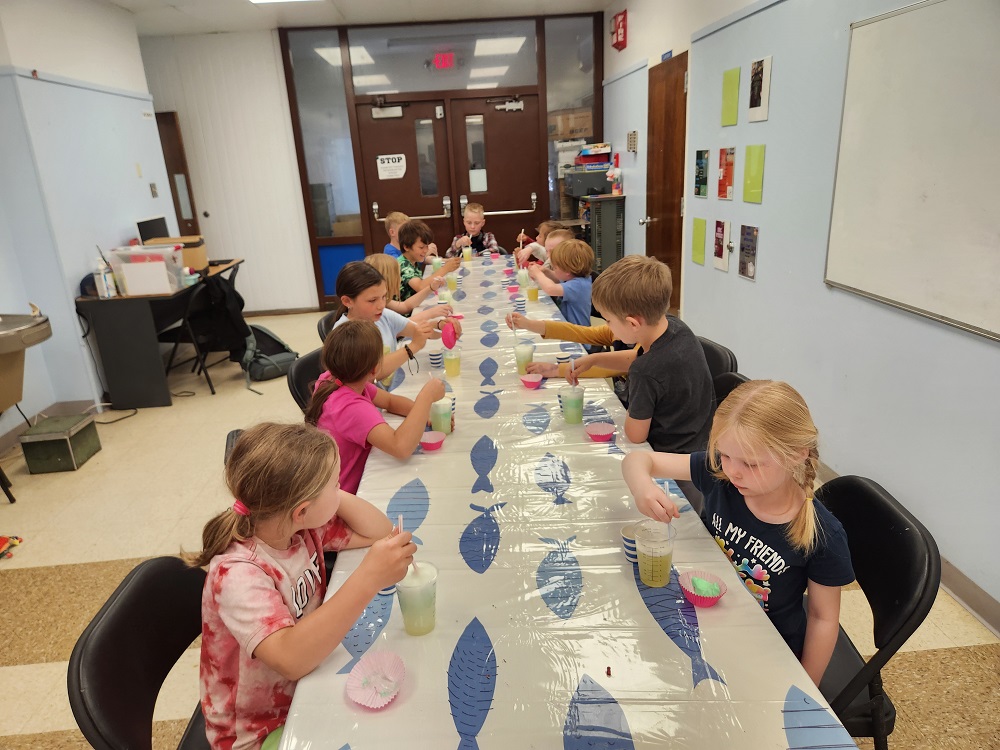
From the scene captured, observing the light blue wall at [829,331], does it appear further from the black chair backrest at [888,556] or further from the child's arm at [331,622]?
the child's arm at [331,622]

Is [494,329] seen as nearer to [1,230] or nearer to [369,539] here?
[369,539]

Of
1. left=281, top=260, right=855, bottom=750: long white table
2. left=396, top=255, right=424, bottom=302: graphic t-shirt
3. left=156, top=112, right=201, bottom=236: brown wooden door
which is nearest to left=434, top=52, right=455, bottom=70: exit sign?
left=156, top=112, right=201, bottom=236: brown wooden door

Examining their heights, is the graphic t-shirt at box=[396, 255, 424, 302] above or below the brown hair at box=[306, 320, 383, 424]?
below

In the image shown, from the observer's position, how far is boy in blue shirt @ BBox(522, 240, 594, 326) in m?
3.64

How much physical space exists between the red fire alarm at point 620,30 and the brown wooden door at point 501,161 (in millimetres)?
1066

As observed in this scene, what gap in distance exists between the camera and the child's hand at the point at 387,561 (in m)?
1.14

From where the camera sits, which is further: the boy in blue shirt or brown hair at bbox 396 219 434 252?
brown hair at bbox 396 219 434 252

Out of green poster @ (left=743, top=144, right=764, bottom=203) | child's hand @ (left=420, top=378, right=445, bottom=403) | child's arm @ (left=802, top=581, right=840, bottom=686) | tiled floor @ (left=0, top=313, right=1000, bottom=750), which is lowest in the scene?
tiled floor @ (left=0, top=313, right=1000, bottom=750)

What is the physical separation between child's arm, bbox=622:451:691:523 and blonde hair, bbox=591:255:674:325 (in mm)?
546

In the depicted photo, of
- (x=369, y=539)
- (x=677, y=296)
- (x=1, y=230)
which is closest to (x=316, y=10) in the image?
(x=1, y=230)

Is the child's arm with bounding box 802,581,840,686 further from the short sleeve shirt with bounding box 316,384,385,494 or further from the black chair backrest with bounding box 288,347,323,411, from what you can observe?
the black chair backrest with bounding box 288,347,323,411

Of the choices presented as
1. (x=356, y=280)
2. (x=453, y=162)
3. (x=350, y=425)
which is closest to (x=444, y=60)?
(x=453, y=162)

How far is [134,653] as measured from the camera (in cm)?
123

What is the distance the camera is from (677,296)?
5.58 m
